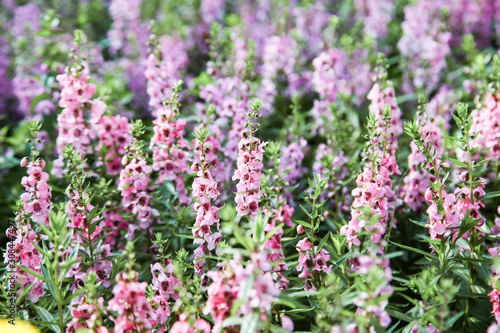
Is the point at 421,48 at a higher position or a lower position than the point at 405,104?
higher

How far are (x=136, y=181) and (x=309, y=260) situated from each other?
1.21 meters

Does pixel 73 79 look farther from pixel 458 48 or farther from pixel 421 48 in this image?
Result: pixel 458 48

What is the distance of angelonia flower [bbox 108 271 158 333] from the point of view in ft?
7.38

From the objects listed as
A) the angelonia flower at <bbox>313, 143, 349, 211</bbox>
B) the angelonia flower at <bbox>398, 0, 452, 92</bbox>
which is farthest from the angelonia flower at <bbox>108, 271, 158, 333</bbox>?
the angelonia flower at <bbox>398, 0, 452, 92</bbox>

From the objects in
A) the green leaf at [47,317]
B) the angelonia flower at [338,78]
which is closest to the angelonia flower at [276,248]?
the green leaf at [47,317]

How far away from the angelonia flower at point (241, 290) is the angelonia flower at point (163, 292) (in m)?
0.49

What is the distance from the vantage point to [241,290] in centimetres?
207

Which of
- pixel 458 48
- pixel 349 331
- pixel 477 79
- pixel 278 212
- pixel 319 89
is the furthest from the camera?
pixel 458 48

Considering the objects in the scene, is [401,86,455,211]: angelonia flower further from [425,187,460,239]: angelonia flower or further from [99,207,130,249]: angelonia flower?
[99,207,130,249]: angelonia flower

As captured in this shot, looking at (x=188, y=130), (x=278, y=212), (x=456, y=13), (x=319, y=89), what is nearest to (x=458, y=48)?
(x=456, y=13)

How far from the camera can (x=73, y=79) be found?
362 centimetres

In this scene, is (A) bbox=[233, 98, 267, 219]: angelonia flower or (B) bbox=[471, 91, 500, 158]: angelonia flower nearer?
(A) bbox=[233, 98, 267, 219]: angelonia flower

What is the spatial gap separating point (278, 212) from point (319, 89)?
2.00m

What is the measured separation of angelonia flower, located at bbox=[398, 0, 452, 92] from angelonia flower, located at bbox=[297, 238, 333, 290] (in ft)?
10.1
